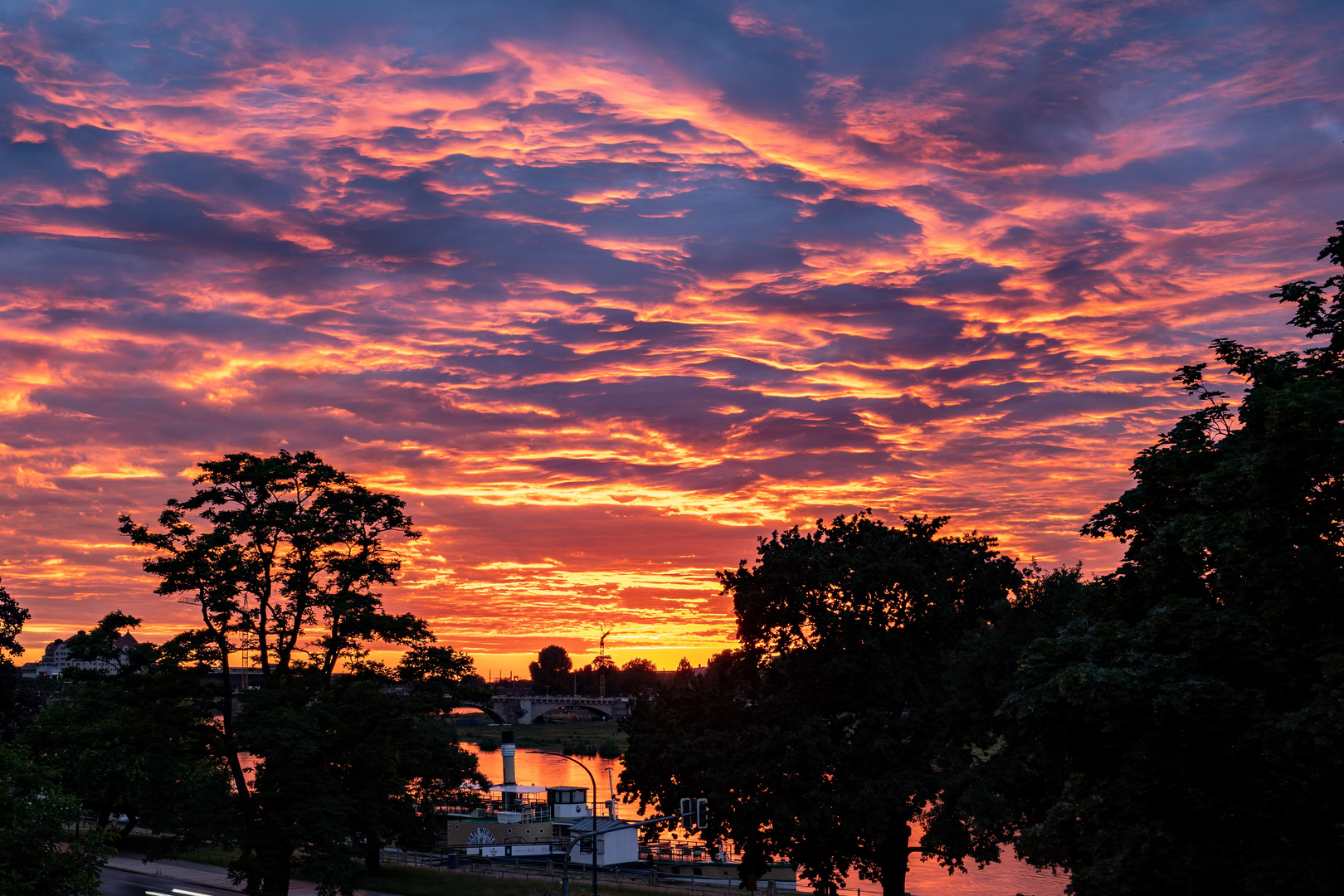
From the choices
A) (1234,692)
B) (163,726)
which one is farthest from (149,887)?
(1234,692)

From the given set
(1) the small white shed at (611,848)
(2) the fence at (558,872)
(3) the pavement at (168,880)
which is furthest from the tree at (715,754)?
(1) the small white shed at (611,848)

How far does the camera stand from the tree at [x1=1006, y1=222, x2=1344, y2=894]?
22.7 m

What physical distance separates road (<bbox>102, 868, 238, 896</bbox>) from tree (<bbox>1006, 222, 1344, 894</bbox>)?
43045mm

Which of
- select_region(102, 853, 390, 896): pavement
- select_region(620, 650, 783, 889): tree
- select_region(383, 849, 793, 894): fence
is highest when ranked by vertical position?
select_region(620, 650, 783, 889): tree

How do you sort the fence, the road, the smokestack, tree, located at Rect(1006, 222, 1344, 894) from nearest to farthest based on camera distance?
tree, located at Rect(1006, 222, 1344, 894), the road, the fence, the smokestack

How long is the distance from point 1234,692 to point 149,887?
169 feet

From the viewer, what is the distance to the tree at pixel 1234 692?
2270cm

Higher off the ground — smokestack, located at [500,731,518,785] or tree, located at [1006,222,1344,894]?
tree, located at [1006,222,1344,894]

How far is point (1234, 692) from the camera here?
76.9 feet

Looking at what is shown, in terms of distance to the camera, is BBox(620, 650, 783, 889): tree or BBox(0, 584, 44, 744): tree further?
BBox(0, 584, 44, 744): tree

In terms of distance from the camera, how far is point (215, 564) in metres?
43.9

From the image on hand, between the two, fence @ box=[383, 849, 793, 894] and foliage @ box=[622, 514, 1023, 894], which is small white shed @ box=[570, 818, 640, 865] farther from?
foliage @ box=[622, 514, 1023, 894]

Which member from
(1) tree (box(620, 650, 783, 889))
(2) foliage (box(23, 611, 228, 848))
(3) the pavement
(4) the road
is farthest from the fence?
(2) foliage (box(23, 611, 228, 848))

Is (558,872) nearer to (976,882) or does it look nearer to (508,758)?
(976,882)
